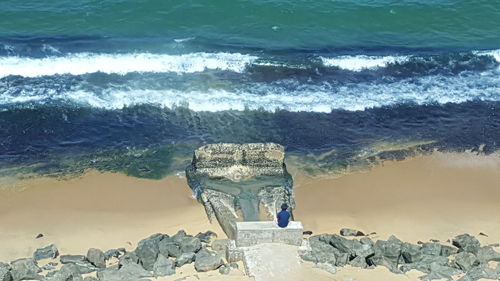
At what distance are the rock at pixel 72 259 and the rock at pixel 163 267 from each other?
7.84 feet

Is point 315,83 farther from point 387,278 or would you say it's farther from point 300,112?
point 387,278

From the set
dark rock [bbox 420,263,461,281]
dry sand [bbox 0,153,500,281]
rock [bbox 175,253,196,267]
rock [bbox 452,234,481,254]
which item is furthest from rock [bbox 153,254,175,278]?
rock [bbox 452,234,481,254]

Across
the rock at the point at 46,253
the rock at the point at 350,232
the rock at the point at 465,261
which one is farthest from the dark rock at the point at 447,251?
the rock at the point at 46,253

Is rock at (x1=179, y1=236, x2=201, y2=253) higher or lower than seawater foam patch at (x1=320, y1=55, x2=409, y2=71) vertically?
lower

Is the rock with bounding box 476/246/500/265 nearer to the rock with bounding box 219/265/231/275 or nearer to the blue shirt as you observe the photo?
the blue shirt

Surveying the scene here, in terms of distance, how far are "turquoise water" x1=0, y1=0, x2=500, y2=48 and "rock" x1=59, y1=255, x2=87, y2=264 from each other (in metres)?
18.4

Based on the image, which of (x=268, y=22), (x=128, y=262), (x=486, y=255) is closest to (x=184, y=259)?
(x=128, y=262)

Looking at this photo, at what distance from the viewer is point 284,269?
21.3 meters

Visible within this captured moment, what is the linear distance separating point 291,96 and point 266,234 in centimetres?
1330

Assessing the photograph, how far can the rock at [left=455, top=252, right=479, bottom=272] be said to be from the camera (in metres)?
22.8

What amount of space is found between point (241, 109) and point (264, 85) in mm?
2740

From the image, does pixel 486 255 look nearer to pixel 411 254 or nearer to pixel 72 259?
pixel 411 254

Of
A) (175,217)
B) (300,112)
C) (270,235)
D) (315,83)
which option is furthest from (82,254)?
(315,83)

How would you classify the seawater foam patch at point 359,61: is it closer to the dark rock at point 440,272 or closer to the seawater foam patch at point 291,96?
the seawater foam patch at point 291,96
